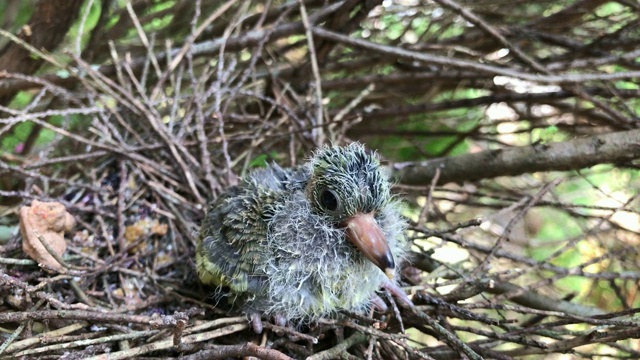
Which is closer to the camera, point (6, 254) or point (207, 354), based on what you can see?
point (207, 354)

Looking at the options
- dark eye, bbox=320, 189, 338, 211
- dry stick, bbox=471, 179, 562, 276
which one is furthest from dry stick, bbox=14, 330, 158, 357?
dry stick, bbox=471, 179, 562, 276

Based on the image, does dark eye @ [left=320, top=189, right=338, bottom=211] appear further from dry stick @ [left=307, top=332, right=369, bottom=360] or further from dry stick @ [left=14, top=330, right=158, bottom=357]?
dry stick @ [left=14, top=330, right=158, bottom=357]

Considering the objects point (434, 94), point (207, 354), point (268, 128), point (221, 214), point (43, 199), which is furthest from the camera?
point (434, 94)

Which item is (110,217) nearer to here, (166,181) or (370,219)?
(166,181)

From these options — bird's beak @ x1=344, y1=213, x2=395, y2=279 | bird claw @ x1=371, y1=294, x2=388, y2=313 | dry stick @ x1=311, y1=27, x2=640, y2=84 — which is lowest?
bird claw @ x1=371, y1=294, x2=388, y2=313

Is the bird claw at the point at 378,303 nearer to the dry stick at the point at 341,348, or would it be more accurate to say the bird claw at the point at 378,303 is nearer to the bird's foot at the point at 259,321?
the dry stick at the point at 341,348

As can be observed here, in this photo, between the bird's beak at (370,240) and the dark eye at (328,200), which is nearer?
the bird's beak at (370,240)

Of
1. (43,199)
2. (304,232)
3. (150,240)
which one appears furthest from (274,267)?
(43,199)

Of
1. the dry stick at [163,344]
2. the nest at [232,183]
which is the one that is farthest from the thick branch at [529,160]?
the dry stick at [163,344]
